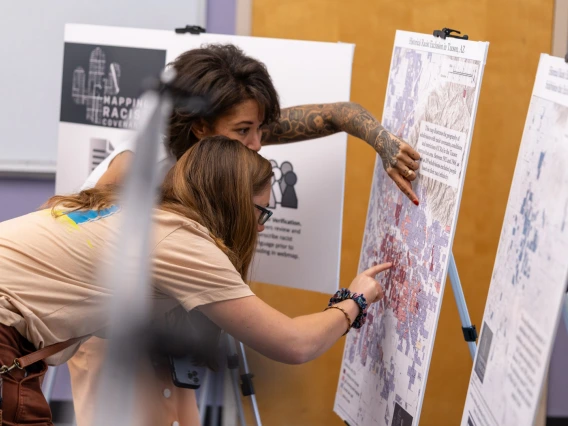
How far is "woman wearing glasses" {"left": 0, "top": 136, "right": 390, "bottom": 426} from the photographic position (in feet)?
4.24

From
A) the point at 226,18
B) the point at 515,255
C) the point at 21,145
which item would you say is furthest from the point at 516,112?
the point at 21,145

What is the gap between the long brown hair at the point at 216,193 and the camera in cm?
143

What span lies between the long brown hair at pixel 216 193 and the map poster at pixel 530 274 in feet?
1.60

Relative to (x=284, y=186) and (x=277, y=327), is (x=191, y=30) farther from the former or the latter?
(x=277, y=327)

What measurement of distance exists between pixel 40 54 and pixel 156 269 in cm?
182

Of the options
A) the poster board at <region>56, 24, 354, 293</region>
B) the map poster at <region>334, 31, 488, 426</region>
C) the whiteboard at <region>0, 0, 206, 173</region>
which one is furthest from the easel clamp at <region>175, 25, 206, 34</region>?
the map poster at <region>334, 31, 488, 426</region>

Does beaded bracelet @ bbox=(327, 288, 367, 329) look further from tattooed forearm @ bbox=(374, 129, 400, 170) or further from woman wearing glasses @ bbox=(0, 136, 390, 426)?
tattooed forearm @ bbox=(374, 129, 400, 170)

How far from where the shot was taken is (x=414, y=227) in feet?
5.36

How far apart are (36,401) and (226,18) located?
1.85 m

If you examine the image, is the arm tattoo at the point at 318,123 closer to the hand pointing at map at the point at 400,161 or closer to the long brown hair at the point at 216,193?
the hand pointing at map at the point at 400,161

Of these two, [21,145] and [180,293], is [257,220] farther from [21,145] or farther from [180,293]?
[21,145]

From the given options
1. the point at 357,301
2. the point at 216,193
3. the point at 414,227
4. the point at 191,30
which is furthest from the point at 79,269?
the point at 191,30

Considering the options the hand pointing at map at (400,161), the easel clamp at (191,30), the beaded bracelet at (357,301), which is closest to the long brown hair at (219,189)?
the beaded bracelet at (357,301)

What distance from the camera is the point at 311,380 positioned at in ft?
9.80
